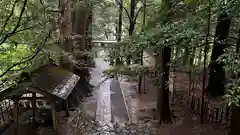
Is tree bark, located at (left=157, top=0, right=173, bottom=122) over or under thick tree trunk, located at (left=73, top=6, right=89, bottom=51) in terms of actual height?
under

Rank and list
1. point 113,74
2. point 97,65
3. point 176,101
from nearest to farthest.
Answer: point 113,74
point 176,101
point 97,65

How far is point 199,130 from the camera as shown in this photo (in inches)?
391

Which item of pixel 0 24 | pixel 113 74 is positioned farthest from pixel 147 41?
pixel 0 24

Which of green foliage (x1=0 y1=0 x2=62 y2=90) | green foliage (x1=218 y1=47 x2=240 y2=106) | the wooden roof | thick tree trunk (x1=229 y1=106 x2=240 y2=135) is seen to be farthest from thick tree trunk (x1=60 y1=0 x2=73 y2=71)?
green foliage (x1=218 y1=47 x2=240 y2=106)

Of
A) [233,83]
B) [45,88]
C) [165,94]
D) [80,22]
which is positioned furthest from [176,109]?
[233,83]

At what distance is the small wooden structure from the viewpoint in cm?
820

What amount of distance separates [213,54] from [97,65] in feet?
44.9

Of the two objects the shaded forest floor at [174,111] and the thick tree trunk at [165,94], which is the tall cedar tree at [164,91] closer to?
the thick tree trunk at [165,94]

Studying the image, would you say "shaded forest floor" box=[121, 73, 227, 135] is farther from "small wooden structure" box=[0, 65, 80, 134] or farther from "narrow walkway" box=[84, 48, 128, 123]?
"small wooden structure" box=[0, 65, 80, 134]

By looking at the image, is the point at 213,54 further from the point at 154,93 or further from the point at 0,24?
the point at 0,24

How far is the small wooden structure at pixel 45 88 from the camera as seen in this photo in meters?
8.20

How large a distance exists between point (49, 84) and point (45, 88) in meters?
0.48

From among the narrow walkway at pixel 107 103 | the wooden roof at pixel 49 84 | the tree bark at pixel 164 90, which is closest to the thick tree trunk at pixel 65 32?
the wooden roof at pixel 49 84

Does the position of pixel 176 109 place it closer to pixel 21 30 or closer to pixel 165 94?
pixel 165 94
